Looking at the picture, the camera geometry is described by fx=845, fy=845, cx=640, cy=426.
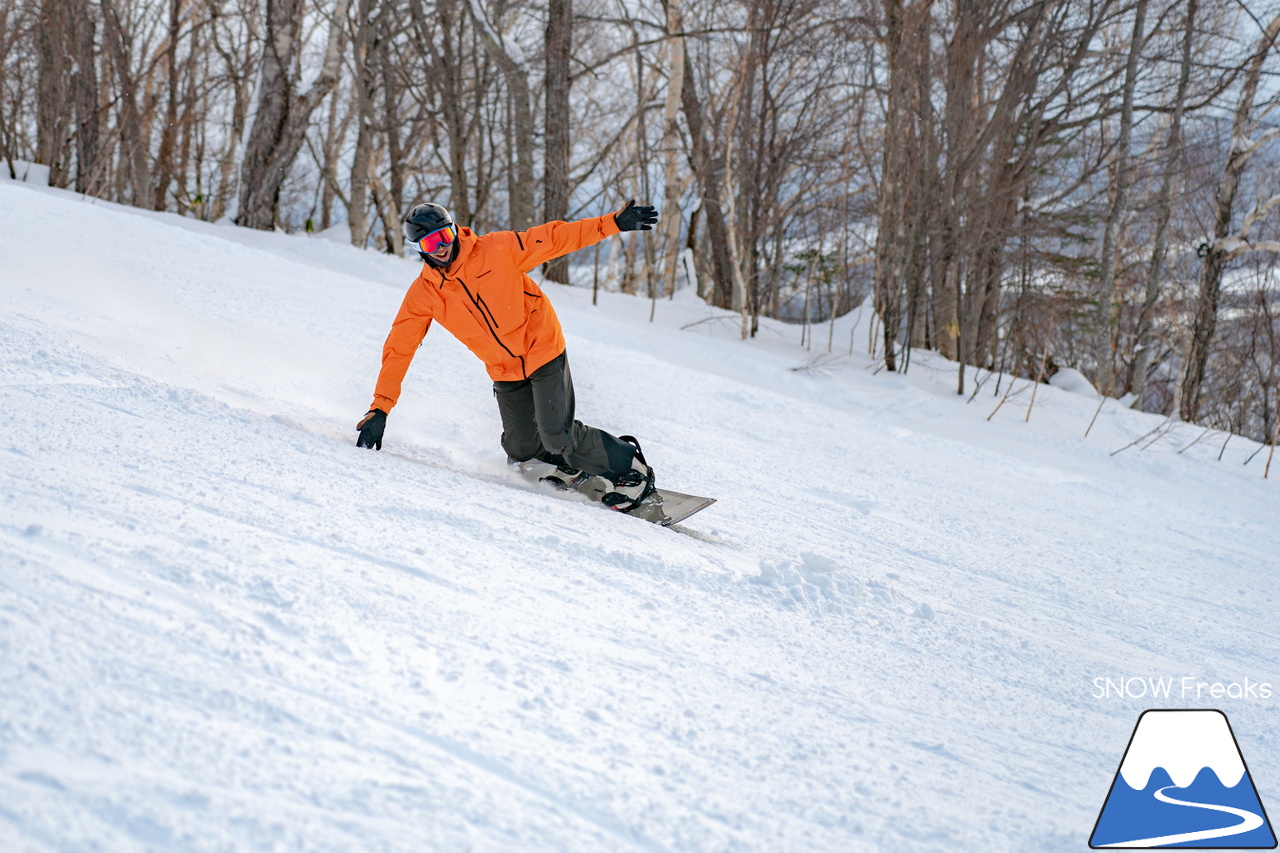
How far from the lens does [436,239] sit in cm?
322

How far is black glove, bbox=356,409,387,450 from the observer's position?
339 cm

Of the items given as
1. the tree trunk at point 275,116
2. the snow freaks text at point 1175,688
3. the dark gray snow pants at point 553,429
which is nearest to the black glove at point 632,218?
the dark gray snow pants at point 553,429

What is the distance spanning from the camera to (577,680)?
178 centimetres

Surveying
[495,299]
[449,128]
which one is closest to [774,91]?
[449,128]

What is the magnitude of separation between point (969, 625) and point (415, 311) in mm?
2448

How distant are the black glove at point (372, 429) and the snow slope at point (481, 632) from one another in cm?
8

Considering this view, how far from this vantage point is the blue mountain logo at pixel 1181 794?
1809mm

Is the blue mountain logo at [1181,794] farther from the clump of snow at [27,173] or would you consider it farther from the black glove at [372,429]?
the clump of snow at [27,173]

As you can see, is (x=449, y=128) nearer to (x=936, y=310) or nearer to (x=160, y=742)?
(x=936, y=310)

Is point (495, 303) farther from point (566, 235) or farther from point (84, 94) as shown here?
point (84, 94)

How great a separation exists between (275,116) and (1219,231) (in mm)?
13019

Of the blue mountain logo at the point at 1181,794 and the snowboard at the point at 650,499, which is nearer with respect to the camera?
the blue mountain logo at the point at 1181,794

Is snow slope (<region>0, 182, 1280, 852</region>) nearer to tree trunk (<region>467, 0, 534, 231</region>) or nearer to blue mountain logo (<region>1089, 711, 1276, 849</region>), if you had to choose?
blue mountain logo (<region>1089, 711, 1276, 849</region>)

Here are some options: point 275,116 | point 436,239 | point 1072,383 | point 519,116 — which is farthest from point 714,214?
point 436,239
